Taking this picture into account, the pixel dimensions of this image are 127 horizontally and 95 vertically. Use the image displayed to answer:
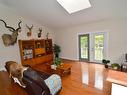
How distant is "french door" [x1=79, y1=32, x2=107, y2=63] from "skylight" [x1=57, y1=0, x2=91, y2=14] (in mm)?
2095

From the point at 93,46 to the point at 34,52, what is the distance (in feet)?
11.9

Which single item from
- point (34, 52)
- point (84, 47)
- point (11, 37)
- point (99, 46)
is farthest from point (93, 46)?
point (11, 37)

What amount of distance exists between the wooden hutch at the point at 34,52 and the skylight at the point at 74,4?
290 centimetres

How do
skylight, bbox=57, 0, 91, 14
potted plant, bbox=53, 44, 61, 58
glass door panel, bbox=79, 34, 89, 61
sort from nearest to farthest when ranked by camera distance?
skylight, bbox=57, 0, 91, 14 < glass door panel, bbox=79, 34, 89, 61 < potted plant, bbox=53, 44, 61, 58

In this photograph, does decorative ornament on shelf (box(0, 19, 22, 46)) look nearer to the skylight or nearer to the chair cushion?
the skylight

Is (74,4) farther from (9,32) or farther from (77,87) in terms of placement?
(9,32)

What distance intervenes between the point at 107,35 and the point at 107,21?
2.42 ft

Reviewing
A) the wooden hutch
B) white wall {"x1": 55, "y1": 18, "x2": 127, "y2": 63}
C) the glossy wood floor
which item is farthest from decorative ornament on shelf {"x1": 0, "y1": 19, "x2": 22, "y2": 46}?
white wall {"x1": 55, "y1": 18, "x2": 127, "y2": 63}

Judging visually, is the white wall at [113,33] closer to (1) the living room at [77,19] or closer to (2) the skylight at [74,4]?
(1) the living room at [77,19]

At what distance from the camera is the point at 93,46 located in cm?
580

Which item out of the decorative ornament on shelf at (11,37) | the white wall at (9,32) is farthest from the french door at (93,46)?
the decorative ornament on shelf at (11,37)

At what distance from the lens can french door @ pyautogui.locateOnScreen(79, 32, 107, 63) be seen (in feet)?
17.9

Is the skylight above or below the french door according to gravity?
above

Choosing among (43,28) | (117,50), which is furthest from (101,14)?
(43,28)
